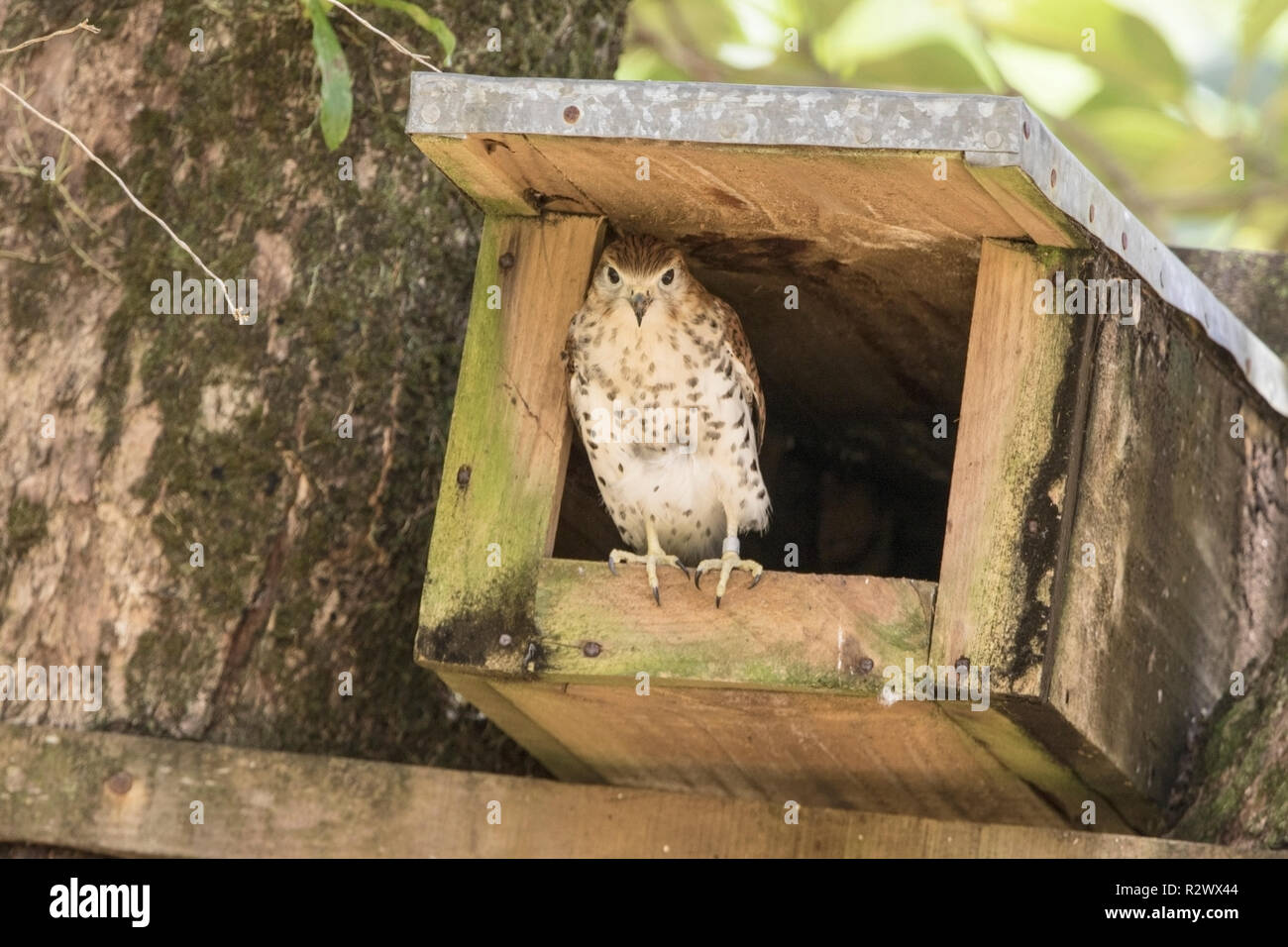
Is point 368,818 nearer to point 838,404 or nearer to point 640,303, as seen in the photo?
point 640,303

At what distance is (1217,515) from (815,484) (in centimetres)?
128

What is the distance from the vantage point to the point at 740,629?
105 inches

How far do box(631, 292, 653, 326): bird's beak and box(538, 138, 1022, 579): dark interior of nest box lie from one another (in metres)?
0.12

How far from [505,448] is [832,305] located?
2.70 ft

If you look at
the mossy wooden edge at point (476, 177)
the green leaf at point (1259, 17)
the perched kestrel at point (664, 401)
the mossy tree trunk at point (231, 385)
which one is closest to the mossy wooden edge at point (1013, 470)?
the perched kestrel at point (664, 401)

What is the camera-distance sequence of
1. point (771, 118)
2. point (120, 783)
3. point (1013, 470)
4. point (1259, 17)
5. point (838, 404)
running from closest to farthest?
point (771, 118) → point (1013, 470) → point (120, 783) → point (838, 404) → point (1259, 17)

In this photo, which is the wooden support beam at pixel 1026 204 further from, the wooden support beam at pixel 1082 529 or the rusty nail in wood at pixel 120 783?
the rusty nail in wood at pixel 120 783

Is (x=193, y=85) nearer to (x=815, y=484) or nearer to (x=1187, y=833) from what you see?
(x=815, y=484)

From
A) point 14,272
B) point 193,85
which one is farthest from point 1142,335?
point 14,272

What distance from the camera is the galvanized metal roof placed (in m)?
2.38

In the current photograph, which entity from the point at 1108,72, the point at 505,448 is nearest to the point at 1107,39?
the point at 1108,72

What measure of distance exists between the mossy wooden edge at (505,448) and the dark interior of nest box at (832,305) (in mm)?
145

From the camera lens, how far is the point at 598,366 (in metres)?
3.22

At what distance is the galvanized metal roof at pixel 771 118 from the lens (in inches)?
93.5
